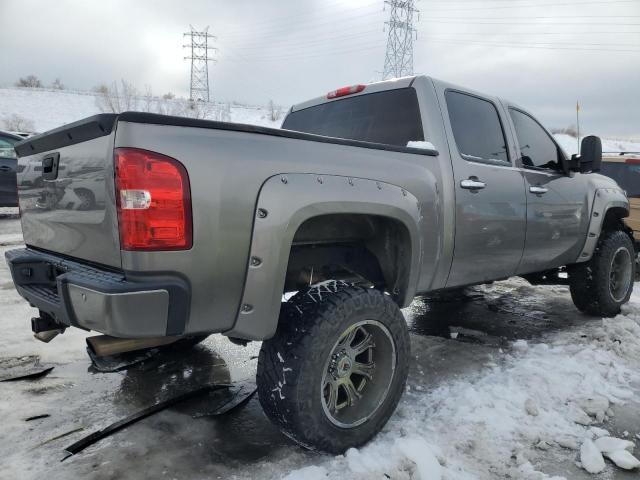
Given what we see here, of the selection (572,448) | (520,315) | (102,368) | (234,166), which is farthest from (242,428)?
(520,315)

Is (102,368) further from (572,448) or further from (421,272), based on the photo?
(572,448)

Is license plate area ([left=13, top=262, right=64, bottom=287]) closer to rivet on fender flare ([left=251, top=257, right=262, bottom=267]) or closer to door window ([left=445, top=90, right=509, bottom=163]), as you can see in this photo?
rivet on fender flare ([left=251, top=257, right=262, bottom=267])

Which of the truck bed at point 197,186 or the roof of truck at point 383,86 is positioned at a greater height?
the roof of truck at point 383,86

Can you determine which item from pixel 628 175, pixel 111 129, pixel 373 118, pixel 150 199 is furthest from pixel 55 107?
pixel 150 199

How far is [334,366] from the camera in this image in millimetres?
2348

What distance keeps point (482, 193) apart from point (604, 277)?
2249mm

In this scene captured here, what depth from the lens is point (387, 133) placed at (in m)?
3.23

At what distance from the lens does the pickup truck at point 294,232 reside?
1.75 m

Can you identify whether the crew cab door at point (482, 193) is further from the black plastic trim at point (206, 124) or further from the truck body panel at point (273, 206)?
the black plastic trim at point (206, 124)

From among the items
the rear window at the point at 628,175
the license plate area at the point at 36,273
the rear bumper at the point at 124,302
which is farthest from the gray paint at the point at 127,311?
the rear window at the point at 628,175

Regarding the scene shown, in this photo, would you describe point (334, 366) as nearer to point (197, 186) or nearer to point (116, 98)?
point (197, 186)

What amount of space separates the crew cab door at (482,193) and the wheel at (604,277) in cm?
146

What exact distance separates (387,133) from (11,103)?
4768cm

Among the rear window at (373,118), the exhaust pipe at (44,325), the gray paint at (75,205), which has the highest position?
the rear window at (373,118)
